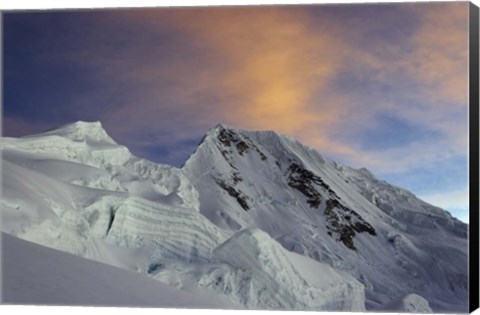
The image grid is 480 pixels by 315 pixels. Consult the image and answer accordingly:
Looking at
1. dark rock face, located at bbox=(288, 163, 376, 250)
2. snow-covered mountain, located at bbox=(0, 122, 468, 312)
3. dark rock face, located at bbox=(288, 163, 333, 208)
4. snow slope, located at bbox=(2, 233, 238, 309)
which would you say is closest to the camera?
snow slope, located at bbox=(2, 233, 238, 309)

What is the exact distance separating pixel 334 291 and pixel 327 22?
9.29 meters

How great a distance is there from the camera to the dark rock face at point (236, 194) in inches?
1417

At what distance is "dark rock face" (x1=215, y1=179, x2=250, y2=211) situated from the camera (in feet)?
118

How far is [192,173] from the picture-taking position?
36250 mm

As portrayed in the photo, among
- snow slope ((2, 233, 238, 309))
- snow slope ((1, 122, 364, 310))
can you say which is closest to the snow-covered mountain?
snow slope ((1, 122, 364, 310))

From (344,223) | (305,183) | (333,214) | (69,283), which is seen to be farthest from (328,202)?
(69,283)

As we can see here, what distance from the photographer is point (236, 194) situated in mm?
36344

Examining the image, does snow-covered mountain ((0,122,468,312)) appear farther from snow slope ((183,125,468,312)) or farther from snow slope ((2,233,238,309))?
snow slope ((2,233,238,309))

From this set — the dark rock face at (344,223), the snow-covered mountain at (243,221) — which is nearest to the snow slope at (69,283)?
the snow-covered mountain at (243,221)

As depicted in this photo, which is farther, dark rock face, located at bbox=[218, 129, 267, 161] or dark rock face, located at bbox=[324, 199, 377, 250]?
dark rock face, located at bbox=[218, 129, 267, 161]

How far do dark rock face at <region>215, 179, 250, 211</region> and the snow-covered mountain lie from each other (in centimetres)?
7

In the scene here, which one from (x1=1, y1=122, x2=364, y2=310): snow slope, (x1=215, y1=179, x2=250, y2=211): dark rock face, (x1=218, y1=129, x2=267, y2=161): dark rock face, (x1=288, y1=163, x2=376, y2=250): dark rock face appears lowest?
(x1=1, y1=122, x2=364, y2=310): snow slope

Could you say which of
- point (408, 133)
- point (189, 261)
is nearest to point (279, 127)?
point (408, 133)

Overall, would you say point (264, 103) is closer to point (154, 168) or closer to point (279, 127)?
point (279, 127)
